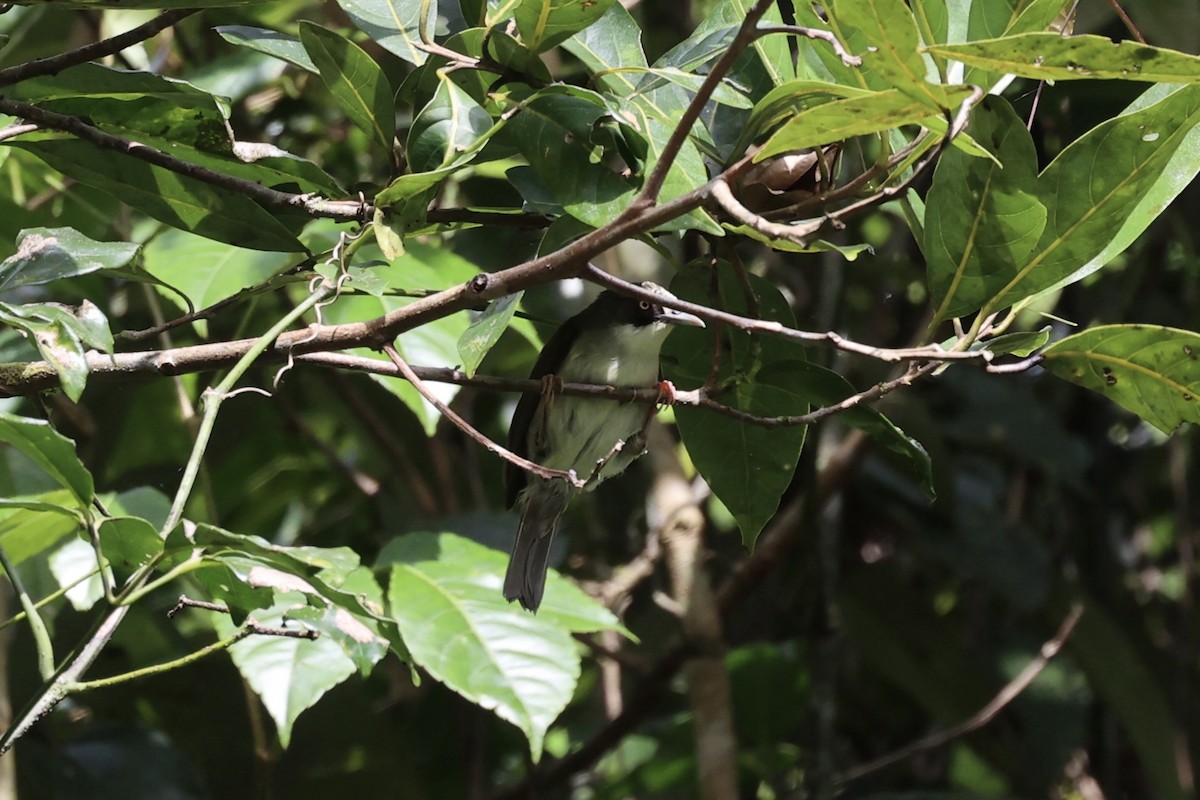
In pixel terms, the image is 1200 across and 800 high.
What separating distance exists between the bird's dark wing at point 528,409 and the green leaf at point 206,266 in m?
1.08

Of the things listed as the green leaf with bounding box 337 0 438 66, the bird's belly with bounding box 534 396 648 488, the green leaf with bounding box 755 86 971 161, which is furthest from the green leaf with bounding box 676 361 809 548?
the bird's belly with bounding box 534 396 648 488

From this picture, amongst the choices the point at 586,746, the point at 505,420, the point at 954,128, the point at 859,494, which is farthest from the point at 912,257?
the point at 954,128

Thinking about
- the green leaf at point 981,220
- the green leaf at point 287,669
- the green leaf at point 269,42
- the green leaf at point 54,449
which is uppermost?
the green leaf at point 269,42

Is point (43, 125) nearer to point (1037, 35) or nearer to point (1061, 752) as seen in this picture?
point (1037, 35)

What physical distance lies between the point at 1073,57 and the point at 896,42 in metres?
0.18

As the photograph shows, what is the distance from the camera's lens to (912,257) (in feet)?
15.6

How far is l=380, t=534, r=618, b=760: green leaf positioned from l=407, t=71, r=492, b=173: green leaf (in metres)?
0.95

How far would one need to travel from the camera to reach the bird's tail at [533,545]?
286 cm

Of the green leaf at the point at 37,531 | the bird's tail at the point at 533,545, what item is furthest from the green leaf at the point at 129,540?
the bird's tail at the point at 533,545

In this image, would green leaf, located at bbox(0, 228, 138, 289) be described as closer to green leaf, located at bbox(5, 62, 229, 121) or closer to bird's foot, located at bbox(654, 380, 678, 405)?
green leaf, located at bbox(5, 62, 229, 121)

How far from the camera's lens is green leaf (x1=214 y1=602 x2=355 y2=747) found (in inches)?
81.7

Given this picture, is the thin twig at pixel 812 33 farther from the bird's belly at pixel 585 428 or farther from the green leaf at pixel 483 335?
the bird's belly at pixel 585 428

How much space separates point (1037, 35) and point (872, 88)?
34 cm

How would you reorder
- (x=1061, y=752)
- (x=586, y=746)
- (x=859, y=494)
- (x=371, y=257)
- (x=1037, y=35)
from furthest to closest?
(x=859, y=494)
(x=1061, y=752)
(x=586, y=746)
(x=371, y=257)
(x=1037, y=35)
